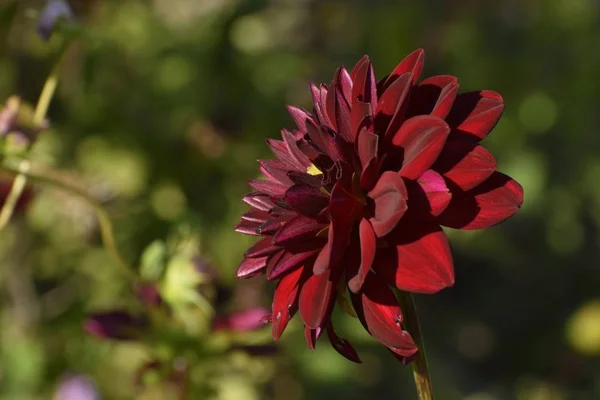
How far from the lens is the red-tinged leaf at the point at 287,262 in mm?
557

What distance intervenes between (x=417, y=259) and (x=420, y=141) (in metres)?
0.08

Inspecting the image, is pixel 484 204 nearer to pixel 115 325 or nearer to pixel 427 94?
pixel 427 94

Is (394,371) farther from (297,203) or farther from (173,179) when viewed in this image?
(297,203)

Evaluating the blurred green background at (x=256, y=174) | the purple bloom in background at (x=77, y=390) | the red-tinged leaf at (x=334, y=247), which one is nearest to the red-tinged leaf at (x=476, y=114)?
the red-tinged leaf at (x=334, y=247)

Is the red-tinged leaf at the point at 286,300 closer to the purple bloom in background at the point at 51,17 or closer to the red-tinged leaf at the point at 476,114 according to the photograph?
the red-tinged leaf at the point at 476,114

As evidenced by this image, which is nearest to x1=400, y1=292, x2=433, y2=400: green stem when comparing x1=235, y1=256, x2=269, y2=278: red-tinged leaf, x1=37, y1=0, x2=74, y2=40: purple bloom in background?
x1=235, y1=256, x2=269, y2=278: red-tinged leaf

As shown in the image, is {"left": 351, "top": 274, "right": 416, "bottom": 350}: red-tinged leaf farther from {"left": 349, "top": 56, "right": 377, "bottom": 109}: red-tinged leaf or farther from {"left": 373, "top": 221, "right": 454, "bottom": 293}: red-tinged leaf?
{"left": 349, "top": 56, "right": 377, "bottom": 109}: red-tinged leaf

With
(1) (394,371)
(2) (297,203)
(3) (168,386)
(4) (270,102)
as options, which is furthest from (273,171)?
(1) (394,371)

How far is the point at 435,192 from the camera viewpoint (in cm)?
53

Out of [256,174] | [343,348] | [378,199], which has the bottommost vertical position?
[256,174]

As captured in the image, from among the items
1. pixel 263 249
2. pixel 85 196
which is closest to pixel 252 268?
pixel 263 249

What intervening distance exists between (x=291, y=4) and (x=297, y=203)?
1843 millimetres

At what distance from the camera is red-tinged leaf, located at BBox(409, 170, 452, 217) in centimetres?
52

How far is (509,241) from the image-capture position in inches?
79.7
